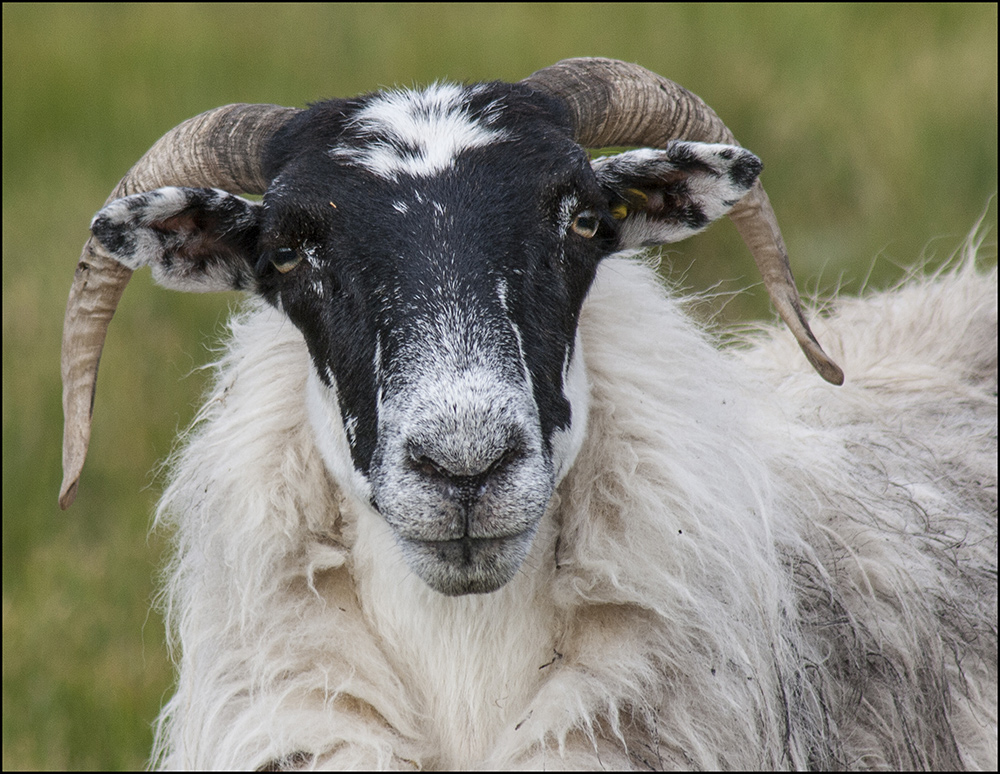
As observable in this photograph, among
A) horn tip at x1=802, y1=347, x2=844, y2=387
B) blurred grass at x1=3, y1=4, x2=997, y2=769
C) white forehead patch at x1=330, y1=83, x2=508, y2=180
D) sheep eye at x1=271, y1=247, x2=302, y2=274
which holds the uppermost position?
white forehead patch at x1=330, y1=83, x2=508, y2=180

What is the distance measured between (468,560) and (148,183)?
1490mm

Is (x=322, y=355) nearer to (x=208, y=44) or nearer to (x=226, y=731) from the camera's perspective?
(x=226, y=731)

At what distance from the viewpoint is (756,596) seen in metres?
3.19

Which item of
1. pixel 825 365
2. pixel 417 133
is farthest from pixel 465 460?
pixel 825 365

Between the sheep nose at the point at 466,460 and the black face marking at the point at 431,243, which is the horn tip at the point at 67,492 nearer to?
the black face marking at the point at 431,243

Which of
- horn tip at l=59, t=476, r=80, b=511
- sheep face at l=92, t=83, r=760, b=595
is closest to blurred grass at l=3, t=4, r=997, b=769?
horn tip at l=59, t=476, r=80, b=511

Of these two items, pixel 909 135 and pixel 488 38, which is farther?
pixel 488 38

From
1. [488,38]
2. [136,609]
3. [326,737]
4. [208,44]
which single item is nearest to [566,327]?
[326,737]

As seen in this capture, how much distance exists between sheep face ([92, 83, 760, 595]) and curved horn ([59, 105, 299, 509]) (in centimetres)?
12

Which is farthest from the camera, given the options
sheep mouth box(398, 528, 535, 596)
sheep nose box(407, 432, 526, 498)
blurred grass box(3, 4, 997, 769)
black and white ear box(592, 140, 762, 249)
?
blurred grass box(3, 4, 997, 769)

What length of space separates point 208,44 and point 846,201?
21.6 ft

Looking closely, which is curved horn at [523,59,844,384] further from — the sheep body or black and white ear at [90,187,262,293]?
black and white ear at [90,187,262,293]

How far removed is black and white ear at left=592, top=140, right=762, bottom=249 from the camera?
129 inches

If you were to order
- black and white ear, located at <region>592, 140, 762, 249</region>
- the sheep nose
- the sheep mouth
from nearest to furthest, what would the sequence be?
the sheep nose, the sheep mouth, black and white ear, located at <region>592, 140, 762, 249</region>
